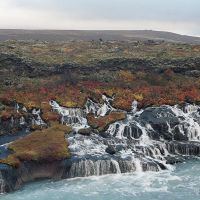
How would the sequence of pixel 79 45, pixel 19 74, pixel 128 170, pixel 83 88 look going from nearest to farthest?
pixel 128 170 < pixel 83 88 < pixel 19 74 < pixel 79 45

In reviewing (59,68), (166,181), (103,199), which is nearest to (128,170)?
(166,181)

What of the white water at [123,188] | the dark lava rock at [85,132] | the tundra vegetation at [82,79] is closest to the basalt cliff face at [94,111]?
the dark lava rock at [85,132]

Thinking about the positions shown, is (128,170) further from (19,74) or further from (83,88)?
(19,74)

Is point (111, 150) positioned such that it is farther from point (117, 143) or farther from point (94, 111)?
point (94, 111)

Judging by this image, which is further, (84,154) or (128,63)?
(128,63)

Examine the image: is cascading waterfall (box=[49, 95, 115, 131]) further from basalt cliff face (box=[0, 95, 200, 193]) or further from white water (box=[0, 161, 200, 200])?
white water (box=[0, 161, 200, 200])

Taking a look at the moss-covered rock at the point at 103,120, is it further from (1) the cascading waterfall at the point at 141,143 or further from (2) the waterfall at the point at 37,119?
(2) the waterfall at the point at 37,119
